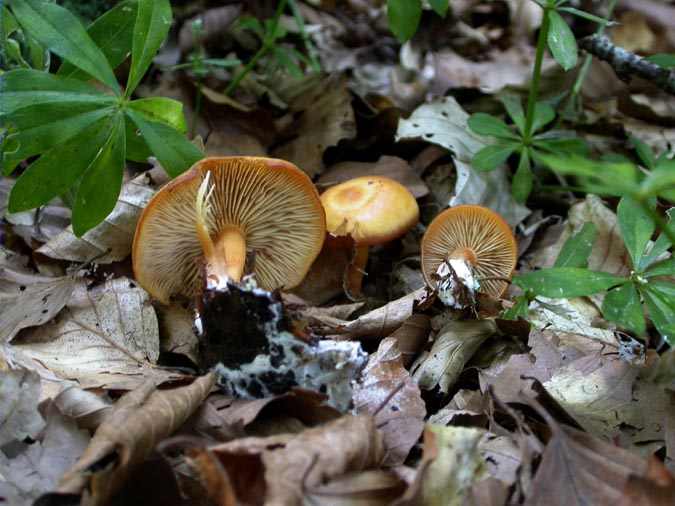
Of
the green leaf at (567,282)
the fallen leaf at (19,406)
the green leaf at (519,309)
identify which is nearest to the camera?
the fallen leaf at (19,406)

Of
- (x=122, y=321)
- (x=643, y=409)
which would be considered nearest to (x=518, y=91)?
(x=643, y=409)

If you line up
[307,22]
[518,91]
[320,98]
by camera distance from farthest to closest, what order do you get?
[307,22] < [518,91] < [320,98]

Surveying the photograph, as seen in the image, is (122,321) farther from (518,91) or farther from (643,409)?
(518,91)

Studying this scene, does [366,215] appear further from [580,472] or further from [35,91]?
[580,472]

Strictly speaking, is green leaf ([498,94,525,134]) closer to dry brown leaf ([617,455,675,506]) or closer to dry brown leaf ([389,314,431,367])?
dry brown leaf ([389,314,431,367])

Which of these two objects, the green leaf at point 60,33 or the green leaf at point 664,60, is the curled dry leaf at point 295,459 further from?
the green leaf at point 664,60

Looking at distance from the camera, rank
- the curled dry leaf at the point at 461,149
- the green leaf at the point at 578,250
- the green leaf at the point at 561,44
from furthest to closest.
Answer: the curled dry leaf at the point at 461,149, the green leaf at the point at 561,44, the green leaf at the point at 578,250

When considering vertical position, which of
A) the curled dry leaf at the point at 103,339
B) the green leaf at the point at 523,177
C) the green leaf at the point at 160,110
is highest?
the green leaf at the point at 160,110

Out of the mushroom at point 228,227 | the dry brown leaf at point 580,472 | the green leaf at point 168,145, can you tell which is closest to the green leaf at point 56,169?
the green leaf at point 168,145
